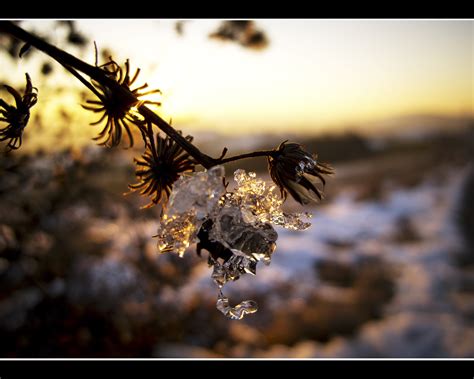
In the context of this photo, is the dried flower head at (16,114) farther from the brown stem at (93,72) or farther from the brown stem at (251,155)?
the brown stem at (251,155)

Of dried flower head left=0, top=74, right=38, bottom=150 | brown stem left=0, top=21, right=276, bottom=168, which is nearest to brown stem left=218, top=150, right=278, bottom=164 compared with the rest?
brown stem left=0, top=21, right=276, bottom=168

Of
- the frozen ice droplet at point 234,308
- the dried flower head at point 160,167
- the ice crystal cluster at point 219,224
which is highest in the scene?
the dried flower head at point 160,167

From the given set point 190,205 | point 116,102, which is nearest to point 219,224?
point 190,205

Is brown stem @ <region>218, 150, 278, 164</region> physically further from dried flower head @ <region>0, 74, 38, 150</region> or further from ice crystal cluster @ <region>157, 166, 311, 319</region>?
dried flower head @ <region>0, 74, 38, 150</region>

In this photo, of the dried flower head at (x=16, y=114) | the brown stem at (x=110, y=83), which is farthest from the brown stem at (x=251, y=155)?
the dried flower head at (x=16, y=114)

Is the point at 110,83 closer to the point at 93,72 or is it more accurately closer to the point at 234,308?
the point at 93,72
